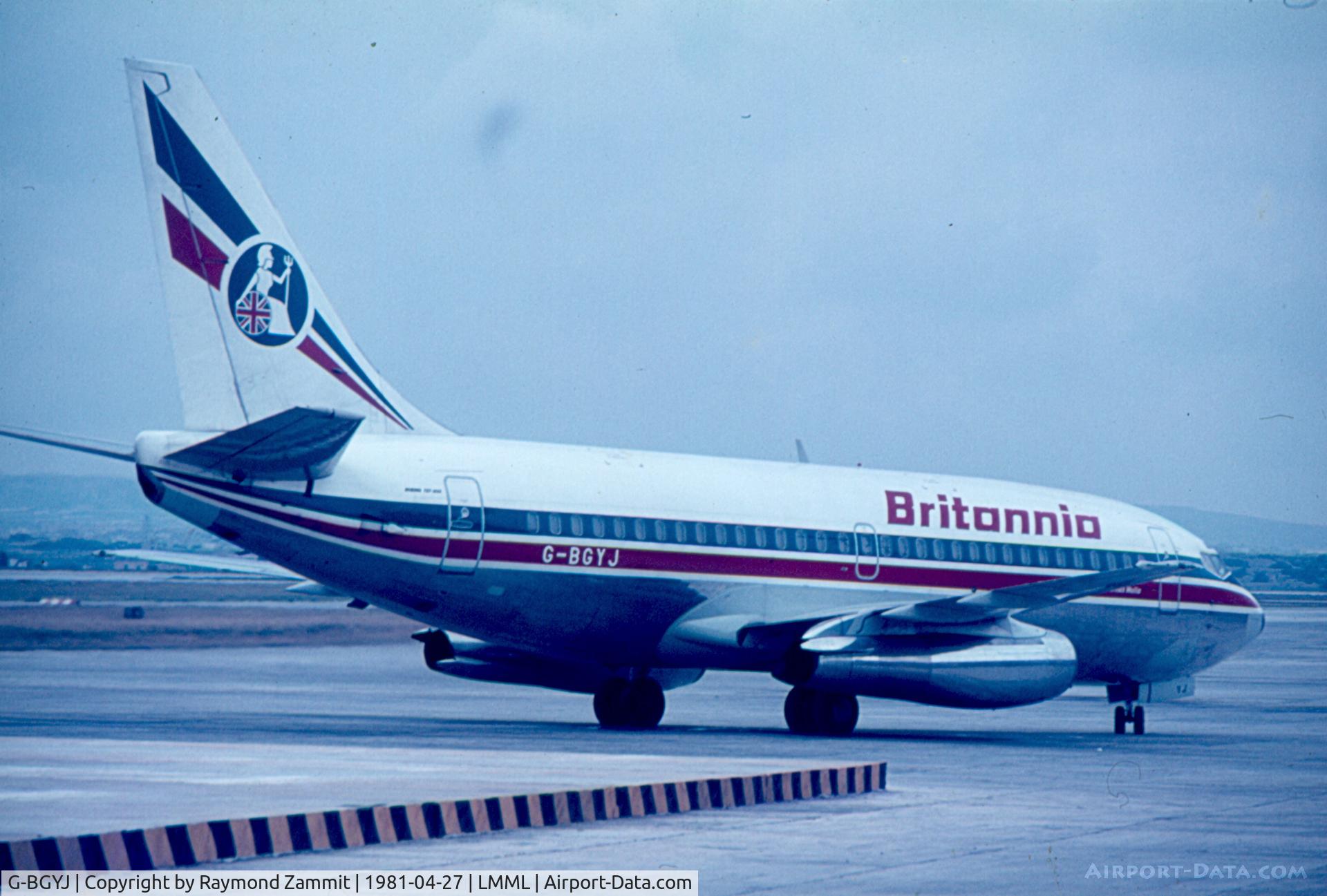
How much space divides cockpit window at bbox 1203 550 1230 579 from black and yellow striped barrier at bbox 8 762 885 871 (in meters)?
16.9

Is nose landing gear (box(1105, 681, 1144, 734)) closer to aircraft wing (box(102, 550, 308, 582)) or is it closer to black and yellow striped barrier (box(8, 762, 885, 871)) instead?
black and yellow striped barrier (box(8, 762, 885, 871))

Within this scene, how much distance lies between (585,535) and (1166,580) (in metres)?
10.7

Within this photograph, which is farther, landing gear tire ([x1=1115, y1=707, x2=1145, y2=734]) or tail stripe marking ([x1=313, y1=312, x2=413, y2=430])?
landing gear tire ([x1=1115, y1=707, x2=1145, y2=734])

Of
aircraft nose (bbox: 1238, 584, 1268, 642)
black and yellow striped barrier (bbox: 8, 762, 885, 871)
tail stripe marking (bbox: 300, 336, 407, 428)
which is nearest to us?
black and yellow striped barrier (bbox: 8, 762, 885, 871)

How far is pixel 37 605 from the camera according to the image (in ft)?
228

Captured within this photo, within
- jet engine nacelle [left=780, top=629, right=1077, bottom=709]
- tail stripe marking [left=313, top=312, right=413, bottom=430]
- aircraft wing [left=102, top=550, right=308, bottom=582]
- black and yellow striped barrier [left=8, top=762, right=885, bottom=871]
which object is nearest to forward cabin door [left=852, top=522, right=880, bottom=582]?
jet engine nacelle [left=780, top=629, right=1077, bottom=709]

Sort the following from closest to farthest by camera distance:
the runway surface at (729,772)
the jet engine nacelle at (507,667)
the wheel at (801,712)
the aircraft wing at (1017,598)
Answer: the runway surface at (729,772) → the aircraft wing at (1017,598) → the wheel at (801,712) → the jet engine nacelle at (507,667)

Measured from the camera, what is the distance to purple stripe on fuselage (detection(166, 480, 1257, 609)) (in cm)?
2419

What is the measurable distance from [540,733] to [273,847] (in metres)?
13.5

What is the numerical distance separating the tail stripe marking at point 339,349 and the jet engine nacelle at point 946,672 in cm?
695

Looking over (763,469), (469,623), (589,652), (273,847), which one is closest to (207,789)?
(273,847)

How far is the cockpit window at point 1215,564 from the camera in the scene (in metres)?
33.4

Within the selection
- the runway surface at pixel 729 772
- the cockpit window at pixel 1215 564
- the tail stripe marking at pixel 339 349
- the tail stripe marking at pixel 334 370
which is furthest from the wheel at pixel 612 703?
the cockpit window at pixel 1215 564

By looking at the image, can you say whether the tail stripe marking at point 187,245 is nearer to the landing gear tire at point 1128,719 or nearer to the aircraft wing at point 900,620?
the aircraft wing at point 900,620
